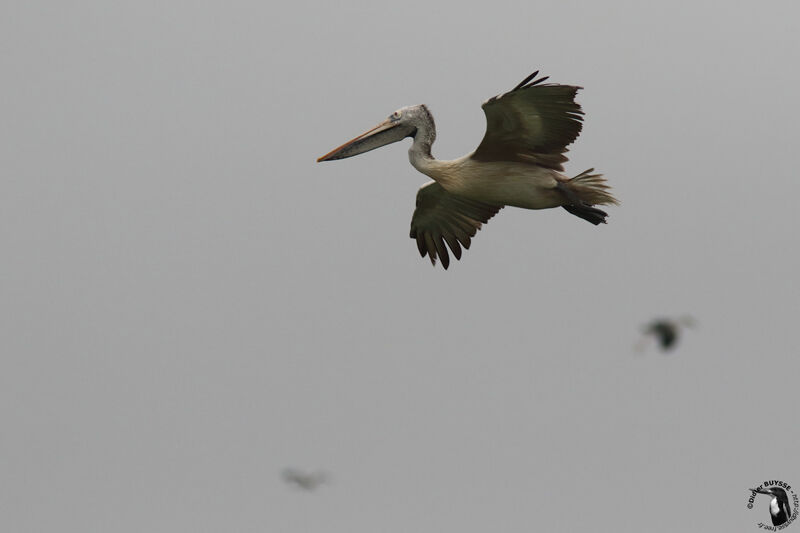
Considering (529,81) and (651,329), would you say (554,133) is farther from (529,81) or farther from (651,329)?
(651,329)

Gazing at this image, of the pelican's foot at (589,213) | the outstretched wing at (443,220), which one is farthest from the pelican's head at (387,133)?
the pelican's foot at (589,213)

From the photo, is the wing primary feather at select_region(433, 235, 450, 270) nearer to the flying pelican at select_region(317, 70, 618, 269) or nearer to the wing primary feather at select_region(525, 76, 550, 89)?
the flying pelican at select_region(317, 70, 618, 269)

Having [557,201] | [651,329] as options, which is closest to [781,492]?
[651,329]

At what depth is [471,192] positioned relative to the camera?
644 inches

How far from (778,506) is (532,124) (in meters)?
5.73

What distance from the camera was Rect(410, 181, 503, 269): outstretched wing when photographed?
1795cm

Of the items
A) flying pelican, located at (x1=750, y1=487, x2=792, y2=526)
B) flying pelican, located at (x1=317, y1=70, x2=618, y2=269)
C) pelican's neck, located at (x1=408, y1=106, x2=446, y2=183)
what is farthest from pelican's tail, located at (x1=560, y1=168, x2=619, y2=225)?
flying pelican, located at (x1=750, y1=487, x2=792, y2=526)

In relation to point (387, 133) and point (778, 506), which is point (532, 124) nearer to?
point (387, 133)

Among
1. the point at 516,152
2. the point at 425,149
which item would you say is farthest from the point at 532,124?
the point at 425,149

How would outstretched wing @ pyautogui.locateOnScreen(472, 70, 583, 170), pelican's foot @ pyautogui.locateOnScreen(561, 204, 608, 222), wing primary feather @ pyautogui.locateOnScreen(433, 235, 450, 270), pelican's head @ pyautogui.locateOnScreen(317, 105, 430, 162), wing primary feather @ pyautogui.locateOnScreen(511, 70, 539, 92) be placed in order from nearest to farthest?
wing primary feather @ pyautogui.locateOnScreen(511, 70, 539, 92), outstretched wing @ pyautogui.locateOnScreen(472, 70, 583, 170), pelican's foot @ pyautogui.locateOnScreen(561, 204, 608, 222), pelican's head @ pyautogui.locateOnScreen(317, 105, 430, 162), wing primary feather @ pyautogui.locateOnScreen(433, 235, 450, 270)

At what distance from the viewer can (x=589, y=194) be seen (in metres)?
16.2

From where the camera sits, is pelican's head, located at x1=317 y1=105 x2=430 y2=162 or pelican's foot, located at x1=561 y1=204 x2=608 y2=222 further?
pelican's head, located at x1=317 y1=105 x2=430 y2=162

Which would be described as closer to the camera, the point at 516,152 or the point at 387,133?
the point at 516,152

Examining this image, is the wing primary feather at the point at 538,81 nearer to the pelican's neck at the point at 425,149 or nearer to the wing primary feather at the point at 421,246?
the pelican's neck at the point at 425,149
